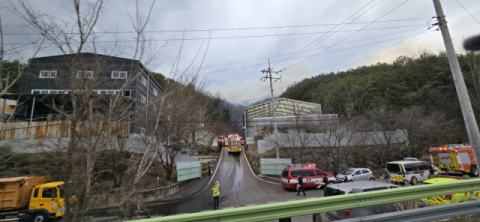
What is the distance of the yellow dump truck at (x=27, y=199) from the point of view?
10930 mm

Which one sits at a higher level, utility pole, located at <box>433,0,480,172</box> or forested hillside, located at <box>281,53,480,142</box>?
forested hillside, located at <box>281,53,480,142</box>

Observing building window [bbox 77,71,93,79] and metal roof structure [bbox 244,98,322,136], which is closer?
building window [bbox 77,71,93,79]

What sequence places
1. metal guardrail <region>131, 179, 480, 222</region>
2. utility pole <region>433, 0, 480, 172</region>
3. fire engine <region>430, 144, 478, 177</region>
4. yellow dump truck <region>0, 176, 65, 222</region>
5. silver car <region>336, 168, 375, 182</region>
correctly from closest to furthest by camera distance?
metal guardrail <region>131, 179, 480, 222</region>
utility pole <region>433, 0, 480, 172</region>
yellow dump truck <region>0, 176, 65, 222</region>
fire engine <region>430, 144, 478, 177</region>
silver car <region>336, 168, 375, 182</region>

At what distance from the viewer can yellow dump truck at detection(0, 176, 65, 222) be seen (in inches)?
430

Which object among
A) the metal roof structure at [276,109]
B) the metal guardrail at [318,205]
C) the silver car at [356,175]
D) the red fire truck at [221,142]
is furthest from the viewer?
the metal roof structure at [276,109]

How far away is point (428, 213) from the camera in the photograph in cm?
359

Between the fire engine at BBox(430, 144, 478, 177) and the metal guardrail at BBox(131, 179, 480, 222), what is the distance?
1842 cm

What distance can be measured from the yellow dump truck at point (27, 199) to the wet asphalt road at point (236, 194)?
196 inches

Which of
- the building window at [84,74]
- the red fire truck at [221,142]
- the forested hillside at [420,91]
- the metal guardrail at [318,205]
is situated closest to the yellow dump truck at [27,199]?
the building window at [84,74]

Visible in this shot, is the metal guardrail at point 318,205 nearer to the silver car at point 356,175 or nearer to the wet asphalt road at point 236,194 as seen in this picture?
the wet asphalt road at point 236,194

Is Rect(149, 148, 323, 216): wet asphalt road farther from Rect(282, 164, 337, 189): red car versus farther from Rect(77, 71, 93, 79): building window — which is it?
Rect(77, 71, 93, 79): building window

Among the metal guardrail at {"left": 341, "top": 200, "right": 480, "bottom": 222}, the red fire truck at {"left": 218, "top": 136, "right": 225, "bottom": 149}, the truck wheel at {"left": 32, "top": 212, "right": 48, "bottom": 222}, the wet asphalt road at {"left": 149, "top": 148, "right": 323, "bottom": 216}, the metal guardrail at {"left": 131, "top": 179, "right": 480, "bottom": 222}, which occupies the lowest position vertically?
the wet asphalt road at {"left": 149, "top": 148, "right": 323, "bottom": 216}

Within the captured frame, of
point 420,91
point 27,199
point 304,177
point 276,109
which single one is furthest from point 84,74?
point 276,109

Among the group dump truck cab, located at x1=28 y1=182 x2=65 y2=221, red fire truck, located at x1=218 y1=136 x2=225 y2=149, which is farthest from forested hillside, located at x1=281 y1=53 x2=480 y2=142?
dump truck cab, located at x1=28 y1=182 x2=65 y2=221
